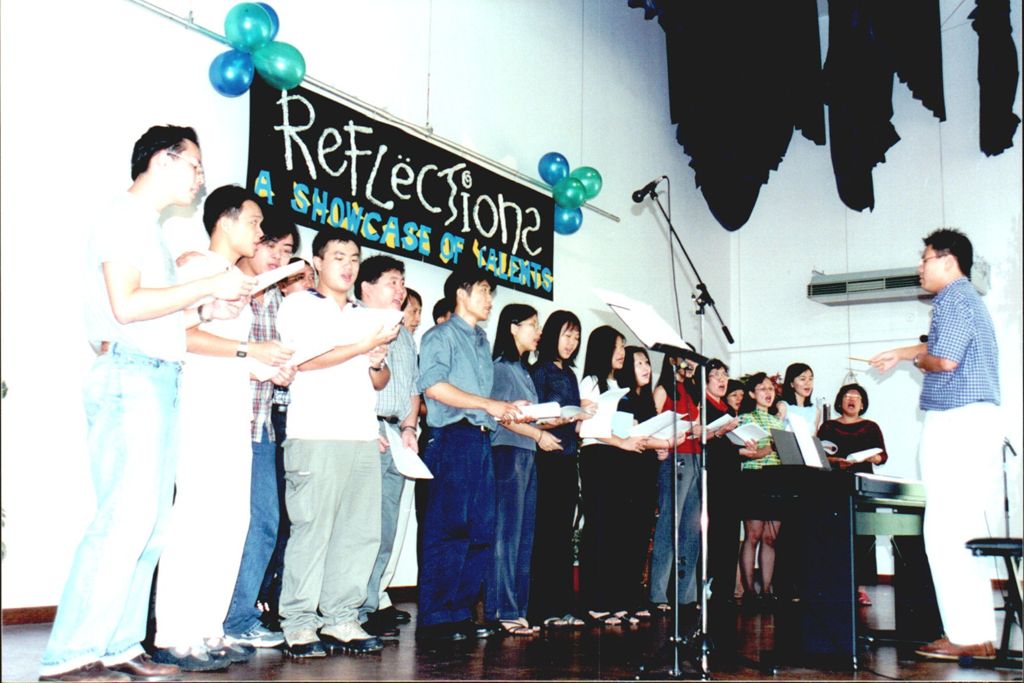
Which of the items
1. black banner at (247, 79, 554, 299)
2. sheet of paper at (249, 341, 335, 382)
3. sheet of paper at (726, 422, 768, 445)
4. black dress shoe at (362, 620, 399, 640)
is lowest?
black dress shoe at (362, 620, 399, 640)

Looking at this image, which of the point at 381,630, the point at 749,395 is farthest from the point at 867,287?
the point at 381,630

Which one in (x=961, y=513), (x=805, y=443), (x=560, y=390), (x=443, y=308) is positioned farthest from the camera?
(x=443, y=308)

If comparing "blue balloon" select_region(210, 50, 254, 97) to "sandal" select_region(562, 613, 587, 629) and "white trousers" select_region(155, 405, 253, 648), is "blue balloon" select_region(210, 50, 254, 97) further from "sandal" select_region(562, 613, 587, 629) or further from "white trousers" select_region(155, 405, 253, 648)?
"sandal" select_region(562, 613, 587, 629)

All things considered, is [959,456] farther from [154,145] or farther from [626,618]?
[154,145]

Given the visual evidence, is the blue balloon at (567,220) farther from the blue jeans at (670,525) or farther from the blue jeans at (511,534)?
the blue jeans at (511,534)

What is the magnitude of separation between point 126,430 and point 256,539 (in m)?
0.83

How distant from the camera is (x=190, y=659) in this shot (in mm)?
2574

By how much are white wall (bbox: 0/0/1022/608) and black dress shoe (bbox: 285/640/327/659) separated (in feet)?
3.65

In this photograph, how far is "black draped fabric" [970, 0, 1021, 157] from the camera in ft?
24.5

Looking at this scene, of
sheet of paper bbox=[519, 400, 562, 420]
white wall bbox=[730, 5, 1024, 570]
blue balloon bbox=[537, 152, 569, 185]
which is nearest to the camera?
sheet of paper bbox=[519, 400, 562, 420]

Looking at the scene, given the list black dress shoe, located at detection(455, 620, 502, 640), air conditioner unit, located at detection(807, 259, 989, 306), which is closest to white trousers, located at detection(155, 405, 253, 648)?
black dress shoe, located at detection(455, 620, 502, 640)

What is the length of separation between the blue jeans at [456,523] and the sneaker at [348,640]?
0.48 m

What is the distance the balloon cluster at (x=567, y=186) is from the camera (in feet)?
21.6

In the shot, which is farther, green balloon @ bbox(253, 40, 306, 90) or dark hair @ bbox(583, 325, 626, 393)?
dark hair @ bbox(583, 325, 626, 393)
